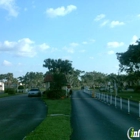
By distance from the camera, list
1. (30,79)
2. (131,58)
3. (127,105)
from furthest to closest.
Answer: (30,79) → (131,58) → (127,105)

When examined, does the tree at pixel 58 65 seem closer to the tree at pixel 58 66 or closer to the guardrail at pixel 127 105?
the tree at pixel 58 66

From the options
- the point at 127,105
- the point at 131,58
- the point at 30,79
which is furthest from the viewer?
the point at 30,79

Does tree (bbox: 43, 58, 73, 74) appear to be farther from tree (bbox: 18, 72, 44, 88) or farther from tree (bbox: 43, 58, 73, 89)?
tree (bbox: 18, 72, 44, 88)

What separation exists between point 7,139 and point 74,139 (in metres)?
2.27

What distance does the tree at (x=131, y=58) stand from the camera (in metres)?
46.9

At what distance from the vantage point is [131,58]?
50.4m

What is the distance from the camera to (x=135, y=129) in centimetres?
1085

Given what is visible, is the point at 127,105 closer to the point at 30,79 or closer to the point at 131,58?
the point at 131,58

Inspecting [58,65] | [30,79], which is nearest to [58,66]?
[58,65]

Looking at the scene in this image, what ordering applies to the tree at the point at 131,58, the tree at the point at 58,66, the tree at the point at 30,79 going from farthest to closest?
the tree at the point at 30,79, the tree at the point at 58,66, the tree at the point at 131,58

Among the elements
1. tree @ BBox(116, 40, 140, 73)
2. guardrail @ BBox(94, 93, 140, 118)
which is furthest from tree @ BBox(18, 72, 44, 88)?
guardrail @ BBox(94, 93, 140, 118)

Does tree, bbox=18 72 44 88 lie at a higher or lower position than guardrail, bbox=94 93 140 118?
higher

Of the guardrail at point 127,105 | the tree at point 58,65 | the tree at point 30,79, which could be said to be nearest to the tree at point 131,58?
the tree at point 58,65

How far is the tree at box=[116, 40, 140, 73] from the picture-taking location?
4691cm
